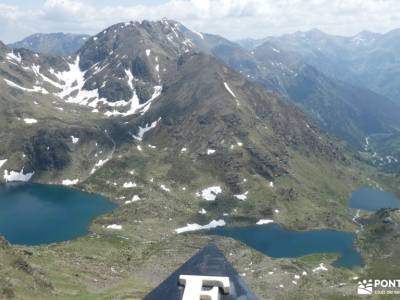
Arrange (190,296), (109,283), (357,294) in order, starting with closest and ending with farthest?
(190,296) → (109,283) → (357,294)

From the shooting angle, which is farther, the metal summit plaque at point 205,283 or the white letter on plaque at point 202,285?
the metal summit plaque at point 205,283

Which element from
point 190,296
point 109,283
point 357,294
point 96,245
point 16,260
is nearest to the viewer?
point 190,296

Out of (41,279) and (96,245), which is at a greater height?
(96,245)

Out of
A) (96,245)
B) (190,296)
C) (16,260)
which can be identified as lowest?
(190,296)

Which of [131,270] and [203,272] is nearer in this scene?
[203,272]

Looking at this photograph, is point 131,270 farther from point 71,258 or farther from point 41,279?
point 41,279

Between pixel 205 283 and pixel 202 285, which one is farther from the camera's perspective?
pixel 205 283

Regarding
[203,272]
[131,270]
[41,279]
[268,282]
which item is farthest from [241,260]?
[203,272]

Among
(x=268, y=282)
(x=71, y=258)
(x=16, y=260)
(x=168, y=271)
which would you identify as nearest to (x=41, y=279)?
(x=16, y=260)
